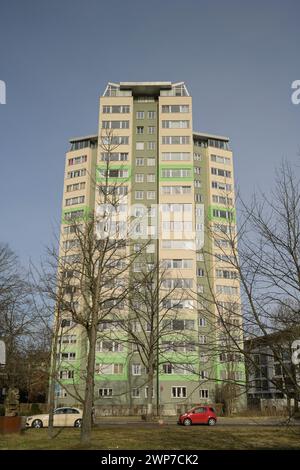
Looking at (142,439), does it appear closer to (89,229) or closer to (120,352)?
(89,229)

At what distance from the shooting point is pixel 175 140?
62.1 m

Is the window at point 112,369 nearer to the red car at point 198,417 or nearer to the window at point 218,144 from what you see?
the red car at point 198,417

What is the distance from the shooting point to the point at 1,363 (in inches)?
1300

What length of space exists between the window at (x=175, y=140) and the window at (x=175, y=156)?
62.9 inches

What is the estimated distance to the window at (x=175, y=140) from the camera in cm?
6191

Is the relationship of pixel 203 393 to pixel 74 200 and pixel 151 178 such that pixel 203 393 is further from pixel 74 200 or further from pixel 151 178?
pixel 74 200

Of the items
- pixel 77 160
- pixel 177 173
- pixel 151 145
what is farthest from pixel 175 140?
pixel 77 160

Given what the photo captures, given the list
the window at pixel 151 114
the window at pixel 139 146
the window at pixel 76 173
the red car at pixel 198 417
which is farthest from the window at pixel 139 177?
the red car at pixel 198 417

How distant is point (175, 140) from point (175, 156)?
255 cm

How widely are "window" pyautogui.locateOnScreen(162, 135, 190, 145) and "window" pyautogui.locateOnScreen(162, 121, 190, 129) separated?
1.55 metres

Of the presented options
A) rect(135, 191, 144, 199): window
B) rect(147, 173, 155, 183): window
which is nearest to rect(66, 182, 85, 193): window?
rect(135, 191, 144, 199): window

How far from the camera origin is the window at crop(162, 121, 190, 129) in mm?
62625
